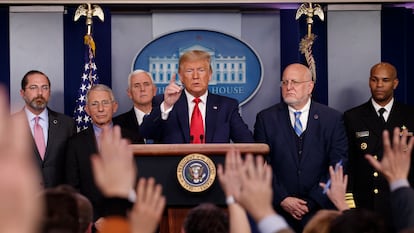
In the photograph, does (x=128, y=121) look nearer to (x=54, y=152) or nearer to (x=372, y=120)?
(x=54, y=152)

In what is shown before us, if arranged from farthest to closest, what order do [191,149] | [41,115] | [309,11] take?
[309,11], [41,115], [191,149]

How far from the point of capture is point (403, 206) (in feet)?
6.78

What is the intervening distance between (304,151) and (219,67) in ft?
7.33

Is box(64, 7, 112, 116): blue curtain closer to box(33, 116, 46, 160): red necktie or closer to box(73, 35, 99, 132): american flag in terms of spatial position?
box(73, 35, 99, 132): american flag

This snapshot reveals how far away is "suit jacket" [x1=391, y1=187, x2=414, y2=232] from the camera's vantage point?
205 centimetres

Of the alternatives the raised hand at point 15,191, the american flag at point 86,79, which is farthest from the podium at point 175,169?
the raised hand at point 15,191

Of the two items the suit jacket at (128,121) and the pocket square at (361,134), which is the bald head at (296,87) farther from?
the suit jacket at (128,121)

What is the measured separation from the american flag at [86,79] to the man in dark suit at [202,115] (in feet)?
5.98

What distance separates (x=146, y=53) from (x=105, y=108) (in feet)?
5.48

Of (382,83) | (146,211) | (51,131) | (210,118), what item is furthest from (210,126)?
(146,211)

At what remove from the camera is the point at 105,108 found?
528cm

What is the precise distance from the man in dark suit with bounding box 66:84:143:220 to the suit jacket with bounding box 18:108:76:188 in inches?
6.8

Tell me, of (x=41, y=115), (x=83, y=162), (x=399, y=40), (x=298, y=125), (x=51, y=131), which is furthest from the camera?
(x=399, y=40)

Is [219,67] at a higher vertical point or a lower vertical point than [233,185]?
higher
